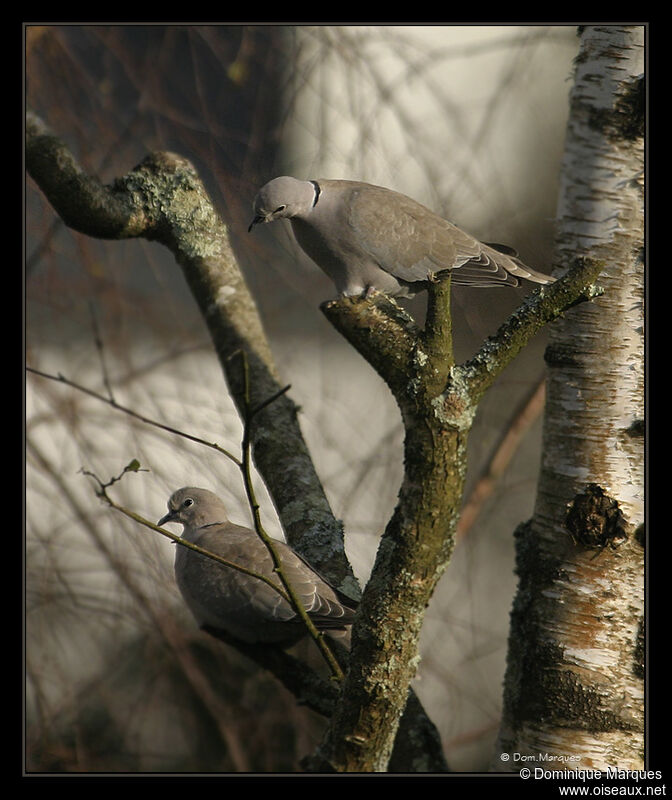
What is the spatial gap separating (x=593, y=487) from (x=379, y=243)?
56 cm

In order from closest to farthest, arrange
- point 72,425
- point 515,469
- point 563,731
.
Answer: point 563,731 → point 72,425 → point 515,469

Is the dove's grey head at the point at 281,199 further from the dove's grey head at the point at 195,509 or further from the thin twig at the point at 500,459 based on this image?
the thin twig at the point at 500,459

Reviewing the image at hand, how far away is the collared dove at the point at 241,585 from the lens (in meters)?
1.23

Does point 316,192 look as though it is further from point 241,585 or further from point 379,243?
point 241,585

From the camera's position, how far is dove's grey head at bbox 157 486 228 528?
4.97ft

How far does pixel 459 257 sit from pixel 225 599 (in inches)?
28.6

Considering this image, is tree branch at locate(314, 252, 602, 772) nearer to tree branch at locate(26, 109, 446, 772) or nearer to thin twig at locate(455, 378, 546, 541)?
tree branch at locate(26, 109, 446, 772)

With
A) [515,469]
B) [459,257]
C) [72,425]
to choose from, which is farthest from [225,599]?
[515,469]

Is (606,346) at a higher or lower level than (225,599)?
higher

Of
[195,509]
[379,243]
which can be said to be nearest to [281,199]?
[379,243]

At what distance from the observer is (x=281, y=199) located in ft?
4.49

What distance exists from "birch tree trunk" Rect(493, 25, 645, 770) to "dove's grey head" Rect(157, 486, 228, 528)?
1.84 ft

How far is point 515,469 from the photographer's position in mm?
2789

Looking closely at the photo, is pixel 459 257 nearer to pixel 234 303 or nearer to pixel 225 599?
pixel 234 303
